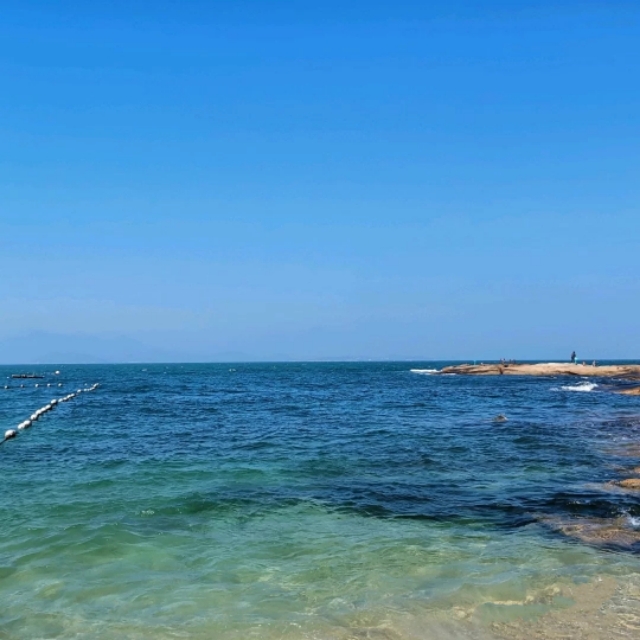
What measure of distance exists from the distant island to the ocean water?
67.8m

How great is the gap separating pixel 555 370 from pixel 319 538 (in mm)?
94765

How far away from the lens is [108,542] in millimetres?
12828

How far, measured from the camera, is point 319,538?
13.2 m

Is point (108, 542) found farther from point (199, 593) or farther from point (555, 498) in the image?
point (555, 498)

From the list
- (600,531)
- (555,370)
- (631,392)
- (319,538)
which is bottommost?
(319,538)

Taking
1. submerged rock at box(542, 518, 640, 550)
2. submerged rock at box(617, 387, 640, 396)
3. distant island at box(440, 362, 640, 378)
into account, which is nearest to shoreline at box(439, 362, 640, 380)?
distant island at box(440, 362, 640, 378)

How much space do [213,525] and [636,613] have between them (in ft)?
28.5

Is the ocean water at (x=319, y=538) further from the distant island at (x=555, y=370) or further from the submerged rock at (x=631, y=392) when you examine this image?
the distant island at (x=555, y=370)

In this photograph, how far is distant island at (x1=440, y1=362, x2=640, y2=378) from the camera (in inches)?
3521

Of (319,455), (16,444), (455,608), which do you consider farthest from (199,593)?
(16,444)

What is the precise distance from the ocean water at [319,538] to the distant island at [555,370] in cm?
6782

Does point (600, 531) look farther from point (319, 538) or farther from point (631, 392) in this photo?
point (631, 392)

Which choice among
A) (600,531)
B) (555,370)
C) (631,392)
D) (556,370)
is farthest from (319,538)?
(555,370)

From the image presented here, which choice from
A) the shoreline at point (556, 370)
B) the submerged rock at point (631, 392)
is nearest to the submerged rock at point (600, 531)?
the submerged rock at point (631, 392)
